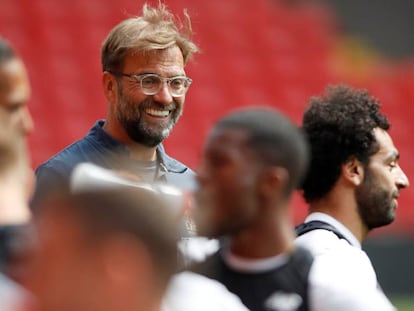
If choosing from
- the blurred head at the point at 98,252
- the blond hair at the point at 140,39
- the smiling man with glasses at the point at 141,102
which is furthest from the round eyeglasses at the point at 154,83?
the blurred head at the point at 98,252

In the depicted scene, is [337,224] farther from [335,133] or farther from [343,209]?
[335,133]

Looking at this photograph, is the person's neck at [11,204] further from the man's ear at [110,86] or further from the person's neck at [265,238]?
the man's ear at [110,86]

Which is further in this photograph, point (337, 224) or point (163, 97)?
point (163, 97)

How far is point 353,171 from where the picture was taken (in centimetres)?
397

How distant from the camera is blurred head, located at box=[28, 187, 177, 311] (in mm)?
1926

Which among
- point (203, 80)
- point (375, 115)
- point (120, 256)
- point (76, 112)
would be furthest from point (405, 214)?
point (120, 256)

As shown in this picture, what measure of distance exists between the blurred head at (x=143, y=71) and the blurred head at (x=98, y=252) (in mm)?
2566

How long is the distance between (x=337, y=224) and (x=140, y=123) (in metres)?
1.08

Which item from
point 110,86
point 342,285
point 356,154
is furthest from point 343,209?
point 110,86

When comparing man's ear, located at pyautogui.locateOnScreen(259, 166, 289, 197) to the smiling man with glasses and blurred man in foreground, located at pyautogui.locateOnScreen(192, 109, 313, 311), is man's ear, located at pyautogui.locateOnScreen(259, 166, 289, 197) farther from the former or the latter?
the smiling man with glasses

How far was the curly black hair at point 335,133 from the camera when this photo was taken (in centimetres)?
395

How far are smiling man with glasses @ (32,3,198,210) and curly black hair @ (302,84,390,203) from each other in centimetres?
63

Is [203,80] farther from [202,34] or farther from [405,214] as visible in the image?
[405,214]

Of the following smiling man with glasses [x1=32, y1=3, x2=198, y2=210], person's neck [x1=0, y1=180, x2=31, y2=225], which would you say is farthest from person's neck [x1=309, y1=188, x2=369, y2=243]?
person's neck [x1=0, y1=180, x2=31, y2=225]
